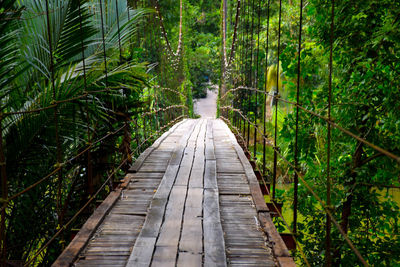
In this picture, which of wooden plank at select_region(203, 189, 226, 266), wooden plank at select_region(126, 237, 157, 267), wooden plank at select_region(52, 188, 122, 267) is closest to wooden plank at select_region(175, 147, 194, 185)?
wooden plank at select_region(203, 189, 226, 266)

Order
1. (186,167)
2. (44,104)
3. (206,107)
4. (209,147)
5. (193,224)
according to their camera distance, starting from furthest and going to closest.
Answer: (206,107), (209,147), (186,167), (44,104), (193,224)

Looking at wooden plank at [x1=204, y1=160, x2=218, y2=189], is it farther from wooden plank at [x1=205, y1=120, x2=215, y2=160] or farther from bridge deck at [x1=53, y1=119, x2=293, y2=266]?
wooden plank at [x1=205, y1=120, x2=215, y2=160]

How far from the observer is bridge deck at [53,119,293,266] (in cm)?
122

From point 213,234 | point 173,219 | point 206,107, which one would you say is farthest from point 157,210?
point 206,107

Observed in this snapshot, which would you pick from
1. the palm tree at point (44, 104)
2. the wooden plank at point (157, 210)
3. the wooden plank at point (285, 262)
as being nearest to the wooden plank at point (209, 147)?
the wooden plank at point (157, 210)

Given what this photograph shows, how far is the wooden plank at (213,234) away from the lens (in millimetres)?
1192

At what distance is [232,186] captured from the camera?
194cm

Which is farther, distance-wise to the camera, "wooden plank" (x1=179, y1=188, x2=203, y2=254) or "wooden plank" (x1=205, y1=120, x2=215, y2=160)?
"wooden plank" (x1=205, y1=120, x2=215, y2=160)

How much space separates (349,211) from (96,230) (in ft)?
4.57

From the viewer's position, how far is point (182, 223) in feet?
4.84

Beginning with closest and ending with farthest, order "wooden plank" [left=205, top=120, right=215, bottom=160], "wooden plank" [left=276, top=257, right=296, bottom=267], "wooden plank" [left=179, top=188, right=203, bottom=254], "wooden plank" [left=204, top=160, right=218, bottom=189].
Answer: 1. "wooden plank" [left=276, top=257, right=296, bottom=267]
2. "wooden plank" [left=179, top=188, right=203, bottom=254]
3. "wooden plank" [left=204, top=160, right=218, bottom=189]
4. "wooden plank" [left=205, top=120, right=215, bottom=160]

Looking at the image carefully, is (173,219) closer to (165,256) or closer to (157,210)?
(157,210)

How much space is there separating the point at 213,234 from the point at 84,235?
1.54 ft

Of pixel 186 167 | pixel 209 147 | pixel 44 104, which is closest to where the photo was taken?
pixel 44 104
